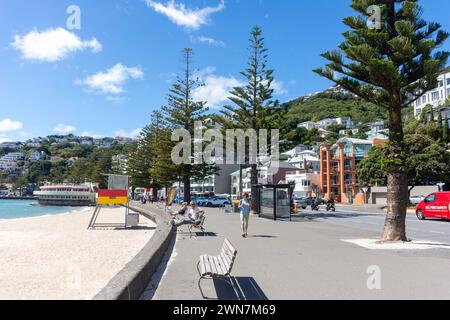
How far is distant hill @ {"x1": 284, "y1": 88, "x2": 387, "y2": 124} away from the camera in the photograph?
154 m

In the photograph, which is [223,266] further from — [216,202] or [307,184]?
[307,184]

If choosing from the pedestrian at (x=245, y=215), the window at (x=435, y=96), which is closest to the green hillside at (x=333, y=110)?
the window at (x=435, y=96)

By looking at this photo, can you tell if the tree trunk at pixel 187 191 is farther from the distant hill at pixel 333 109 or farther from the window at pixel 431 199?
the distant hill at pixel 333 109

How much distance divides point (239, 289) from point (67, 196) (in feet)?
295

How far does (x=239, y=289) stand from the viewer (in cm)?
615

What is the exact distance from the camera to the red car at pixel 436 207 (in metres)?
21.9

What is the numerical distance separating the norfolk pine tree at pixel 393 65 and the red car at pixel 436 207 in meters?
11.1

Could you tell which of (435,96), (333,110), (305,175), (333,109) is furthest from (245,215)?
(333,109)

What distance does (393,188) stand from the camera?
12.2 m

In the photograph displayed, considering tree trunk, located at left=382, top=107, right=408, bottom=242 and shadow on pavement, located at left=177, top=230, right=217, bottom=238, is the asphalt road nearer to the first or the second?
tree trunk, located at left=382, top=107, right=408, bottom=242

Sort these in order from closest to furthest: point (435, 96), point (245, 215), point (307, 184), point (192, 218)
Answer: point (245, 215), point (192, 218), point (307, 184), point (435, 96)

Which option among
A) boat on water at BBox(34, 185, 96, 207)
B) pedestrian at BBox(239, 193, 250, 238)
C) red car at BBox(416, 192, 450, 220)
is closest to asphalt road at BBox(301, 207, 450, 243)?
red car at BBox(416, 192, 450, 220)
